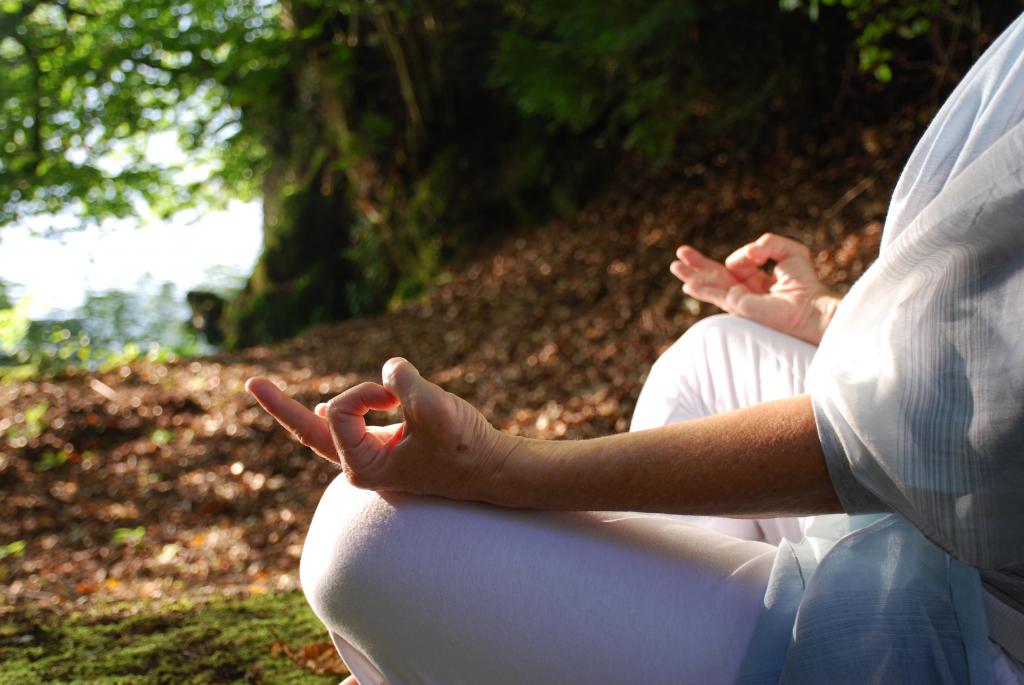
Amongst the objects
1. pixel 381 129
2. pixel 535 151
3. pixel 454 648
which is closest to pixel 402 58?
pixel 381 129

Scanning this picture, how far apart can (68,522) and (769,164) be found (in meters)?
4.90

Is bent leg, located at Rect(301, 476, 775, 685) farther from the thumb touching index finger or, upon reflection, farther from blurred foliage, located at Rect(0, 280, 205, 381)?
blurred foliage, located at Rect(0, 280, 205, 381)

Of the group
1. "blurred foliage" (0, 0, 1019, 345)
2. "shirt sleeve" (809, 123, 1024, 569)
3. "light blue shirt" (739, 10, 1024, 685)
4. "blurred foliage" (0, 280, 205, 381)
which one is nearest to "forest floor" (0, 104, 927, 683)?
"blurred foliage" (0, 0, 1019, 345)

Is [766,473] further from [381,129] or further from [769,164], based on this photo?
[381,129]

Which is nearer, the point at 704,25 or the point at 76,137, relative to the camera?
the point at 704,25

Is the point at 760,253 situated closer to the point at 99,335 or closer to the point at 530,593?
the point at 530,593

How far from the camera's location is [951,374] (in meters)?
1.08

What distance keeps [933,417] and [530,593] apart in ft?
1.80

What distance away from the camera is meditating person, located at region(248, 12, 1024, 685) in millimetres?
1082

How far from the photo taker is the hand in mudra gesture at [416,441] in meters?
1.31

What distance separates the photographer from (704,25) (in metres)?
6.03

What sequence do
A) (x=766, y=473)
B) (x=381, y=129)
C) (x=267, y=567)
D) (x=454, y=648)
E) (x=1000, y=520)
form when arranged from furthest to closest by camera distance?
(x=381, y=129)
(x=267, y=567)
(x=454, y=648)
(x=766, y=473)
(x=1000, y=520)

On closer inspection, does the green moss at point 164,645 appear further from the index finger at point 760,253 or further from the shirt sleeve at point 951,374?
the shirt sleeve at point 951,374

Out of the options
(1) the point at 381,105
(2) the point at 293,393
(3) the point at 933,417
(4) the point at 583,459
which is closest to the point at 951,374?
(3) the point at 933,417
